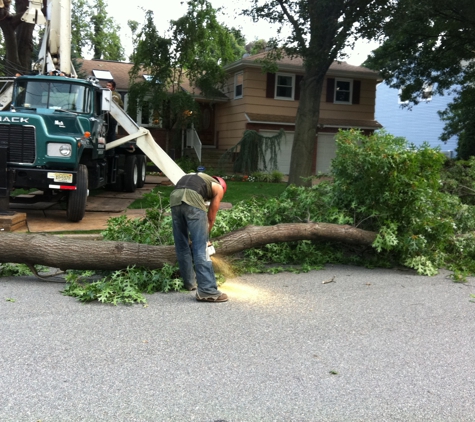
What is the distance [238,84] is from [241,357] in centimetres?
2240

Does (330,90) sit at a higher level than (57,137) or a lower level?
higher

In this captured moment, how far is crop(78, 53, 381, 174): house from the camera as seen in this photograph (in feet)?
80.7

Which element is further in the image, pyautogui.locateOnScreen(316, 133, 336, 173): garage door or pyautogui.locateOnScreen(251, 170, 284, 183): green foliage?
pyautogui.locateOnScreen(316, 133, 336, 173): garage door

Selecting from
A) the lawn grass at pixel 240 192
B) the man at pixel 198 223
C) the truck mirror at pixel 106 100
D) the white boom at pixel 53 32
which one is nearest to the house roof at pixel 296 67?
the lawn grass at pixel 240 192

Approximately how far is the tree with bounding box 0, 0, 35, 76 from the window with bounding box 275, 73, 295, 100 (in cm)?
1104

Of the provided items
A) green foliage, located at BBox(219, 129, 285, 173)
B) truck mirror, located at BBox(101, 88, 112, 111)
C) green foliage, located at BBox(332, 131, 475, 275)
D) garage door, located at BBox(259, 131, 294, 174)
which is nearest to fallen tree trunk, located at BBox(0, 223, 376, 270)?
green foliage, located at BBox(332, 131, 475, 275)

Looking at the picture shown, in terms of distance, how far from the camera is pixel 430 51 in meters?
19.7

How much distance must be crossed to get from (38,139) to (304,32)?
9.65 m

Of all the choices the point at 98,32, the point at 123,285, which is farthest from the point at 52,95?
the point at 98,32

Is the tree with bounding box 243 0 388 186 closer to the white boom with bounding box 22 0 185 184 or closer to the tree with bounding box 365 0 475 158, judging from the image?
the tree with bounding box 365 0 475 158

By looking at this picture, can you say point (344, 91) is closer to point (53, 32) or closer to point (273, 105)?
point (273, 105)

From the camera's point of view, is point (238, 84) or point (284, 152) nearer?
Result: point (238, 84)

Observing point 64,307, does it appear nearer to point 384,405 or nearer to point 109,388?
point 109,388

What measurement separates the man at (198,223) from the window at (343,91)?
21.8m
